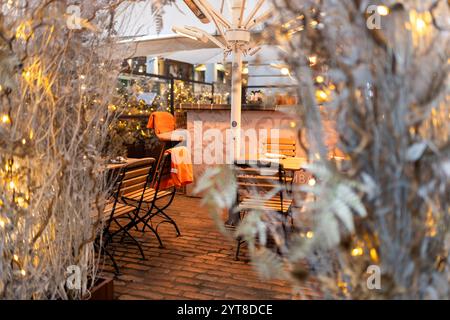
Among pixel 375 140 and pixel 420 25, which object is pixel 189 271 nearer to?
pixel 375 140

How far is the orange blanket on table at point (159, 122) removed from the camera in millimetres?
6140

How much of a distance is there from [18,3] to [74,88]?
42 cm

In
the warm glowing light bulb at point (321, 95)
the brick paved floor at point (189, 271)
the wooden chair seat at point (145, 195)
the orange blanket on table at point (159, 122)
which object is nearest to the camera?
the warm glowing light bulb at point (321, 95)

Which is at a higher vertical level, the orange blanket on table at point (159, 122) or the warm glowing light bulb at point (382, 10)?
the orange blanket on table at point (159, 122)

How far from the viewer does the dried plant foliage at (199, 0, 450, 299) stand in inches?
37.5

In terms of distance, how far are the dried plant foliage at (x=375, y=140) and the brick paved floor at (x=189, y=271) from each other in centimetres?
140

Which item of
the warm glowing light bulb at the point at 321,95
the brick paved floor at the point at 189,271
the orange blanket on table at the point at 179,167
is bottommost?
the brick paved floor at the point at 189,271

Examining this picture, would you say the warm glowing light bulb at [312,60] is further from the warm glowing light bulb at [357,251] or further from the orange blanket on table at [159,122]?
the orange blanket on table at [159,122]

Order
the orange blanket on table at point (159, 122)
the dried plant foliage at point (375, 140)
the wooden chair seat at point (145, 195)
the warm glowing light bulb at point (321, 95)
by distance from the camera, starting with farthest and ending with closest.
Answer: the orange blanket on table at point (159, 122), the wooden chair seat at point (145, 195), the warm glowing light bulb at point (321, 95), the dried plant foliage at point (375, 140)

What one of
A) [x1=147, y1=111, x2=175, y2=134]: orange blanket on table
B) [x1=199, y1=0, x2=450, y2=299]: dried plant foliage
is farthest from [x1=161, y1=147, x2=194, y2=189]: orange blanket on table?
[x1=147, y1=111, x2=175, y2=134]: orange blanket on table

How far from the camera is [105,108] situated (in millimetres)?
2035

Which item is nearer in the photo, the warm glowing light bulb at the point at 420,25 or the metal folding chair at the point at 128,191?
the warm glowing light bulb at the point at 420,25

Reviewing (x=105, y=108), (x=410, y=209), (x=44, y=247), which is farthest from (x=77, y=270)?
(x=410, y=209)

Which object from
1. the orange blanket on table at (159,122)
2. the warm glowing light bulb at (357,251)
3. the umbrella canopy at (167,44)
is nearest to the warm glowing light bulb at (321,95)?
the warm glowing light bulb at (357,251)
